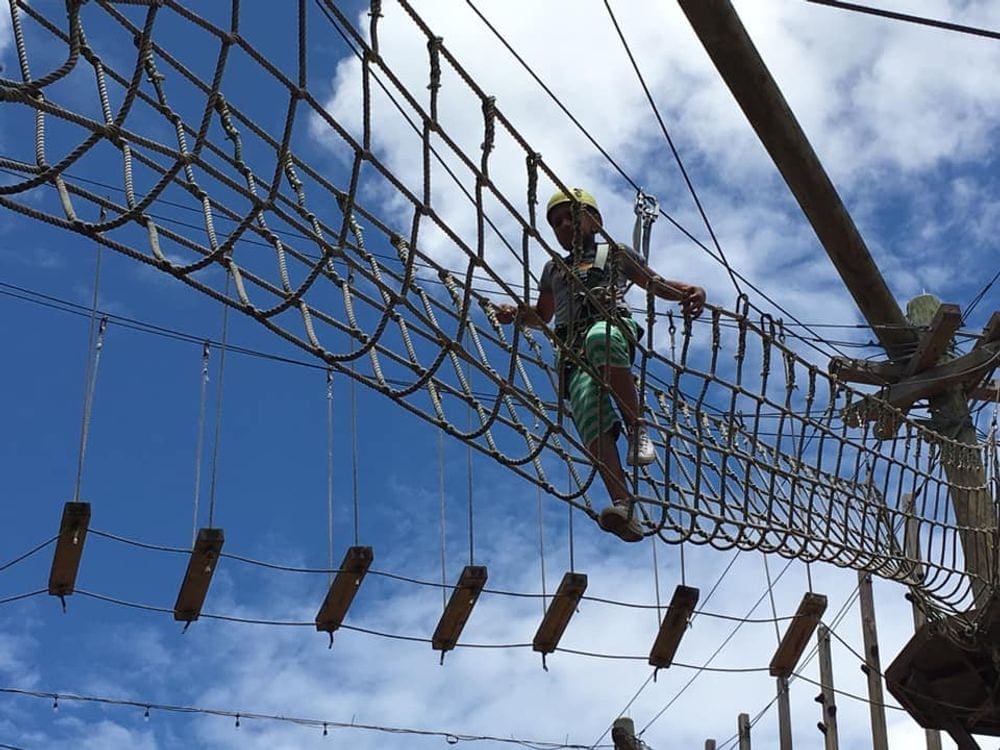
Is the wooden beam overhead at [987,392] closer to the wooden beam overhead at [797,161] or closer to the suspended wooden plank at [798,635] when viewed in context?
the wooden beam overhead at [797,161]

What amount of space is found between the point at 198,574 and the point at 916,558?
3686 millimetres

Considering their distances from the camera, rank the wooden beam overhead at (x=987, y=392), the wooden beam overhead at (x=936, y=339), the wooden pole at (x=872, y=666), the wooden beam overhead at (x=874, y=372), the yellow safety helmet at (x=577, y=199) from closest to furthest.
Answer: the yellow safety helmet at (x=577, y=199)
the wooden beam overhead at (x=936, y=339)
the wooden beam overhead at (x=874, y=372)
the wooden beam overhead at (x=987, y=392)
the wooden pole at (x=872, y=666)

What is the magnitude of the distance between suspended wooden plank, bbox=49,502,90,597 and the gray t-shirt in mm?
1549

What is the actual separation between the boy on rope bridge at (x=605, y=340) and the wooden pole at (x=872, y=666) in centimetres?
489

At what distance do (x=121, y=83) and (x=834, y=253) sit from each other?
4032 mm

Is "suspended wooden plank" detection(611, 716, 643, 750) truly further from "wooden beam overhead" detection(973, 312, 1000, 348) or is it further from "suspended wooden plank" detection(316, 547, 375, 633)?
"wooden beam overhead" detection(973, 312, 1000, 348)

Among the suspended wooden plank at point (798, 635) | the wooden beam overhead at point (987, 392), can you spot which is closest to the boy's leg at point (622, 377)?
the suspended wooden plank at point (798, 635)

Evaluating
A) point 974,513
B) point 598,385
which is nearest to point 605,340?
point 598,385

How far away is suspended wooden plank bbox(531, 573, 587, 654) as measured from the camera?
564 centimetres

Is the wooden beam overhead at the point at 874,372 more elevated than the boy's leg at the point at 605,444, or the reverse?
the wooden beam overhead at the point at 874,372

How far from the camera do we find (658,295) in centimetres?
423

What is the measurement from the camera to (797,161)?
5.81 meters

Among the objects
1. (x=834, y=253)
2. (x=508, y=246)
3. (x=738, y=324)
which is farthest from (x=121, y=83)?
(x=834, y=253)

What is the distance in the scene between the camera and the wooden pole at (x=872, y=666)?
846cm
